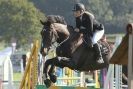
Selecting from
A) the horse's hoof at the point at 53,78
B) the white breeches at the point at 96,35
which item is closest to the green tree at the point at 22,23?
the white breeches at the point at 96,35

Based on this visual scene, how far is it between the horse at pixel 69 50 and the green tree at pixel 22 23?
129ft

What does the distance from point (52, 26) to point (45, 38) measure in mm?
432

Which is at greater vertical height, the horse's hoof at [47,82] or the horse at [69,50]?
the horse at [69,50]

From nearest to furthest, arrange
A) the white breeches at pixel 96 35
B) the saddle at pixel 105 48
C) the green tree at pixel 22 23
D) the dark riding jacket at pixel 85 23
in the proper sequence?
1. the dark riding jacket at pixel 85 23
2. the white breeches at pixel 96 35
3. the saddle at pixel 105 48
4. the green tree at pixel 22 23

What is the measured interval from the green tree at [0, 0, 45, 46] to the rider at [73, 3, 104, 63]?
39.4 m

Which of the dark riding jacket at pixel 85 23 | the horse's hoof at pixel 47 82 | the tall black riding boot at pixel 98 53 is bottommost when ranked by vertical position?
the horse's hoof at pixel 47 82

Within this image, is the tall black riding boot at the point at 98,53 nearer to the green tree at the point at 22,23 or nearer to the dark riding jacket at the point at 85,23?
the dark riding jacket at the point at 85,23

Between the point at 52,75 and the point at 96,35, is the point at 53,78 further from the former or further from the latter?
the point at 96,35

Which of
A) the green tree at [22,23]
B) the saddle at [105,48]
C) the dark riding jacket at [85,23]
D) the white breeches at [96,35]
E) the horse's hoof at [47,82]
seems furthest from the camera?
the green tree at [22,23]

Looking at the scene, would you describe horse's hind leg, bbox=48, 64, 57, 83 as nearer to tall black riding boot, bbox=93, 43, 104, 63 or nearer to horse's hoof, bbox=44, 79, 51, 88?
horse's hoof, bbox=44, 79, 51, 88

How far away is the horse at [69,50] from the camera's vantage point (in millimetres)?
10000

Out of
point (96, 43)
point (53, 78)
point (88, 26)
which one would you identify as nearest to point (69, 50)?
point (96, 43)

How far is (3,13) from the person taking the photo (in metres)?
54.1

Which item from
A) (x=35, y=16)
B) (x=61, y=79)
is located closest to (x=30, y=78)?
(x=61, y=79)
